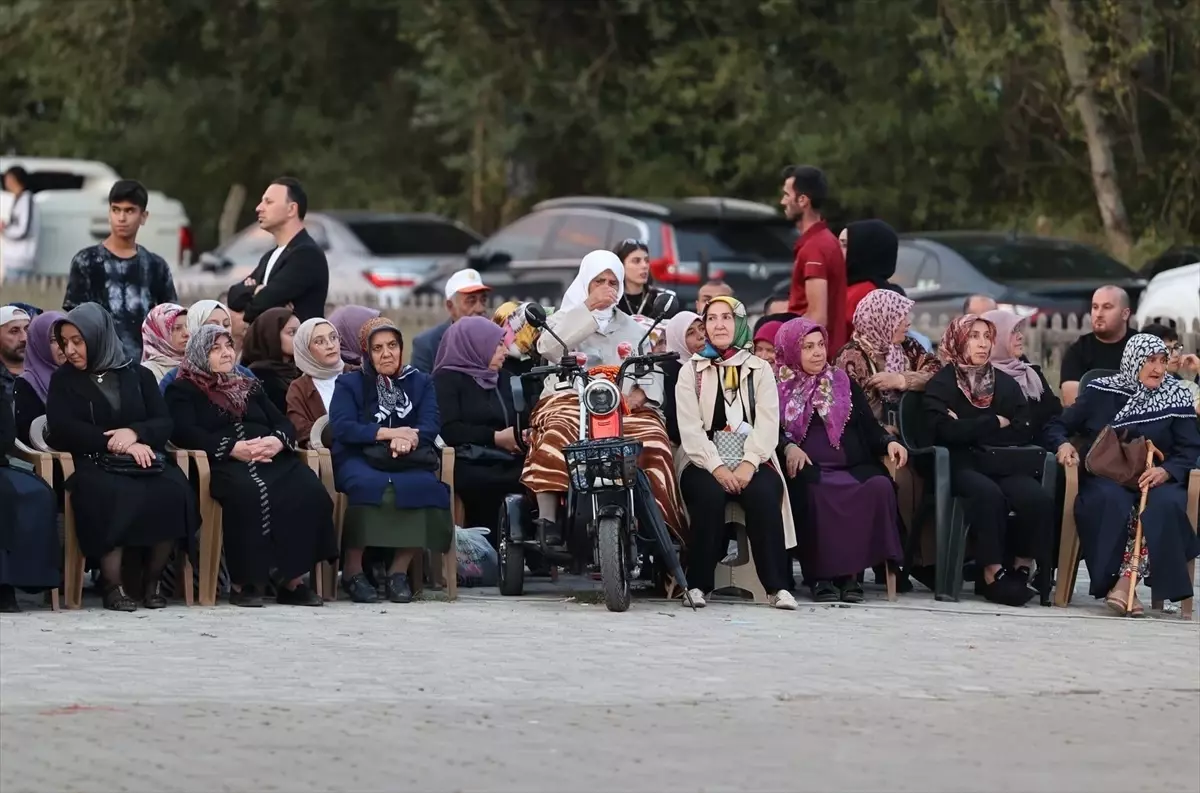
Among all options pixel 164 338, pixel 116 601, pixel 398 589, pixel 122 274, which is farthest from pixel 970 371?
pixel 122 274

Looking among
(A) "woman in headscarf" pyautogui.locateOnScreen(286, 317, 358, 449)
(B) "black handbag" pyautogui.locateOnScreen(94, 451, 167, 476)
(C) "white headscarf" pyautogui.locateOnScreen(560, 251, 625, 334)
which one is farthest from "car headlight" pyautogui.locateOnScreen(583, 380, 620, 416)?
(B) "black handbag" pyautogui.locateOnScreen(94, 451, 167, 476)

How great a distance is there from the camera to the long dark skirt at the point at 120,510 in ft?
37.7

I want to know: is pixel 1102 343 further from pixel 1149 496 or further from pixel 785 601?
pixel 785 601

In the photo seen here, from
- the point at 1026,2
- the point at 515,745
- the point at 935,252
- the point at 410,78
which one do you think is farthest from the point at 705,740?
the point at 410,78

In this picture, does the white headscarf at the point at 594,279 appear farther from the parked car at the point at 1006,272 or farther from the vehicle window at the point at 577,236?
the vehicle window at the point at 577,236

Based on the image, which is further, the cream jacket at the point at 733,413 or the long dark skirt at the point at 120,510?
the cream jacket at the point at 733,413

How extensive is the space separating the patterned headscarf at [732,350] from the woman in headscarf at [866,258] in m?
1.77

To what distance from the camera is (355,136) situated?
123ft

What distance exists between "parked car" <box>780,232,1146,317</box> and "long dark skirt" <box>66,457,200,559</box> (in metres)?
11.5

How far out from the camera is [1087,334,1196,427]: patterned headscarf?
12523mm

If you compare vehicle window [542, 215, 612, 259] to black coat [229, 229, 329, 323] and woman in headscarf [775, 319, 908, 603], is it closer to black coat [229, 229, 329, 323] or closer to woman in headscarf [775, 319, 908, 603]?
black coat [229, 229, 329, 323]

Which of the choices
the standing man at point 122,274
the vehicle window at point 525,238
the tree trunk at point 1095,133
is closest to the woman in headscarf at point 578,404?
the standing man at point 122,274

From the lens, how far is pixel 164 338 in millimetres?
12711

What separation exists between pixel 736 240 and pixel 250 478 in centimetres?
1306
